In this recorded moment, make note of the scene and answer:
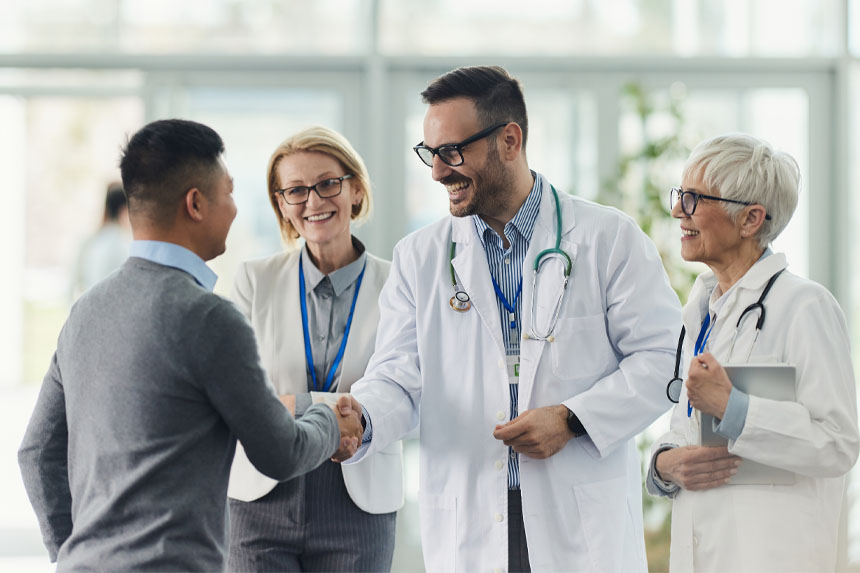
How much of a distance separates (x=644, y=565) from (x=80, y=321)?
59.4 inches

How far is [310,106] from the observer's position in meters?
4.92

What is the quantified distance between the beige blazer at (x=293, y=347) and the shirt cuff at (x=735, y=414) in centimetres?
98

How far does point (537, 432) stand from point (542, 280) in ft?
1.34

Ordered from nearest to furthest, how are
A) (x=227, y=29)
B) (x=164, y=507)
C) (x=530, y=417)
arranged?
(x=164, y=507) < (x=530, y=417) < (x=227, y=29)

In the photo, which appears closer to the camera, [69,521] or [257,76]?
[69,521]

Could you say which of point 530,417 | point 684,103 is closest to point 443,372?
point 530,417

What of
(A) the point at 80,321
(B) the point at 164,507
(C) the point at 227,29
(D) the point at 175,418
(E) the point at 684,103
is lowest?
(B) the point at 164,507

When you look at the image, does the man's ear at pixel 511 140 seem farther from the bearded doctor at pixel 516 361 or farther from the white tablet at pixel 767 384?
the white tablet at pixel 767 384

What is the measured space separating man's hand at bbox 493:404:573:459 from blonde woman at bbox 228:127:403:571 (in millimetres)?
490

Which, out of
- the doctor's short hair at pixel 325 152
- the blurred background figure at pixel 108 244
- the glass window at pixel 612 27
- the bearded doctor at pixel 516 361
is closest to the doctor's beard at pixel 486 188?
the bearded doctor at pixel 516 361

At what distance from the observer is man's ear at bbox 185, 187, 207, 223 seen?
166cm

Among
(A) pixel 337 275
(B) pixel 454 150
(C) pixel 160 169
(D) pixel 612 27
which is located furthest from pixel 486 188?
(D) pixel 612 27

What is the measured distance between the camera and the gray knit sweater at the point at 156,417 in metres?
1.52

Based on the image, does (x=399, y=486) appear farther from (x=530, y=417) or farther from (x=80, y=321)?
(x=80, y=321)
